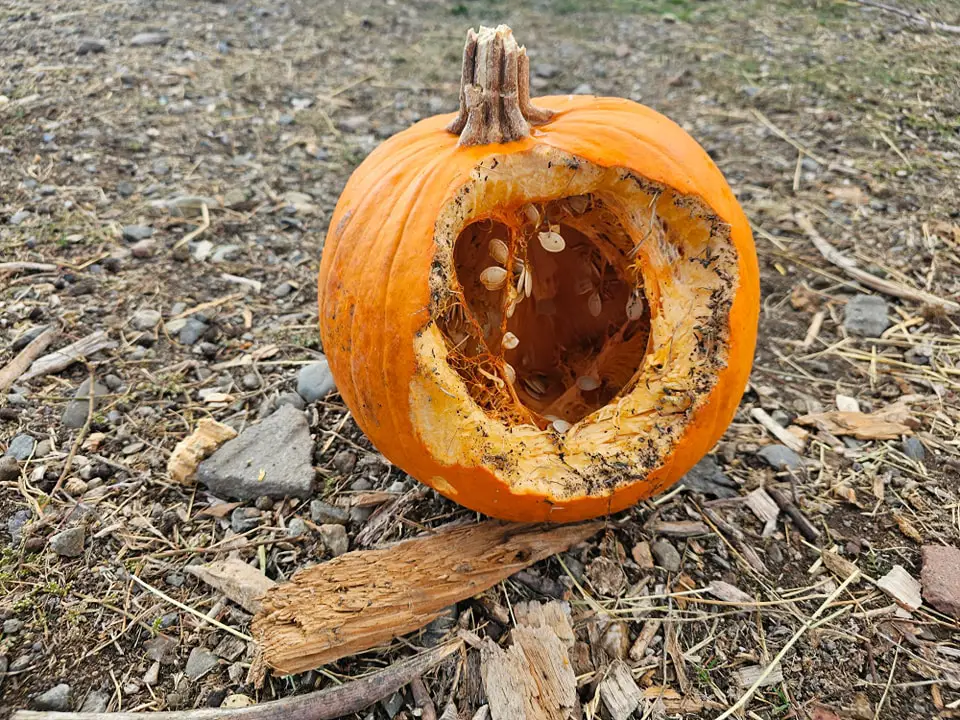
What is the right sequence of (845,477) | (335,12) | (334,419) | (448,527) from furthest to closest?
(335,12)
(334,419)
(845,477)
(448,527)

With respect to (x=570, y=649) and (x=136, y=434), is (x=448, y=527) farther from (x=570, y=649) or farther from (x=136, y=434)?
(x=136, y=434)

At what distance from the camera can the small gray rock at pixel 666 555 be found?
2141 millimetres

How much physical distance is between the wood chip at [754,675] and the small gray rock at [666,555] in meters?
0.33

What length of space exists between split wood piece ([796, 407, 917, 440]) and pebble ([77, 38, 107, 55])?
4989 mm

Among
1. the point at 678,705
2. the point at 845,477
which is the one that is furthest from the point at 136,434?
the point at 845,477

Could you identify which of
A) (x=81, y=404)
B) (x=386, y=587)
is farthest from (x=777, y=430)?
(x=81, y=404)

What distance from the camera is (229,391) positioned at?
2.73 meters

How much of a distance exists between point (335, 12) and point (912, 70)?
4.42m

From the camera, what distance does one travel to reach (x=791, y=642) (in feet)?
6.35

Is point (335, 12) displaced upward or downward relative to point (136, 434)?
upward

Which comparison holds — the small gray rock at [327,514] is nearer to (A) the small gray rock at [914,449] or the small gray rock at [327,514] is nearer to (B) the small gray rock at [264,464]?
(B) the small gray rock at [264,464]

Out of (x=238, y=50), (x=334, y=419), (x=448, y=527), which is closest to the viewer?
(x=448, y=527)

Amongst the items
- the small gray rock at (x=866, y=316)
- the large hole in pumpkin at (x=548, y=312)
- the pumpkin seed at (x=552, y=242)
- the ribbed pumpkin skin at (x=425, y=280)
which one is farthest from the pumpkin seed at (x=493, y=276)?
the small gray rock at (x=866, y=316)

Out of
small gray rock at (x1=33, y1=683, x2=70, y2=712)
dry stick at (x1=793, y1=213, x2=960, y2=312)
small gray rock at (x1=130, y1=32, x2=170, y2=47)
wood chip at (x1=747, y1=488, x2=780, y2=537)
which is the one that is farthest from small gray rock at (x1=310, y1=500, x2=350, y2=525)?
small gray rock at (x1=130, y1=32, x2=170, y2=47)
